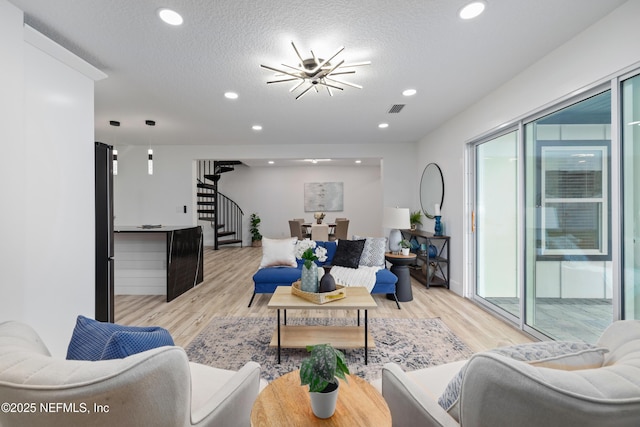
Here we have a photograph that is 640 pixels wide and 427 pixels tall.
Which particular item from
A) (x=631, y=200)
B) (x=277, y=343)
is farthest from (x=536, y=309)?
(x=277, y=343)

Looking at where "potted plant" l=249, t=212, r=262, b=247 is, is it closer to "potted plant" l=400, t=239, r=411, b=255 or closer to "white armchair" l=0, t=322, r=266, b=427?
"potted plant" l=400, t=239, r=411, b=255

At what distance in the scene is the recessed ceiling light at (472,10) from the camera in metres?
1.80

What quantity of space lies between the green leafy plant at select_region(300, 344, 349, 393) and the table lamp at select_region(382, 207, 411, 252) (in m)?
3.15

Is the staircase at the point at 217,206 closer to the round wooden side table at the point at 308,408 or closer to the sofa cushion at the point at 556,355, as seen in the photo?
the round wooden side table at the point at 308,408

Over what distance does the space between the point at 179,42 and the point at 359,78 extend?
165 cm

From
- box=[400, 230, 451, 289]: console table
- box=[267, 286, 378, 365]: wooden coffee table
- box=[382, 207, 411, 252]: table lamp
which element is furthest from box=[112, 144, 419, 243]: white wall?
box=[267, 286, 378, 365]: wooden coffee table

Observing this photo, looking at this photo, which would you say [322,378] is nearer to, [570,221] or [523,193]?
[570,221]

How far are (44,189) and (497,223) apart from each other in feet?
14.7

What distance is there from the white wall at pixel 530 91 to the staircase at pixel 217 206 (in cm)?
589

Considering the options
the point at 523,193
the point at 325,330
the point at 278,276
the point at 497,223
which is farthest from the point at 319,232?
the point at 523,193

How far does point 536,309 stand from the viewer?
2.78 meters

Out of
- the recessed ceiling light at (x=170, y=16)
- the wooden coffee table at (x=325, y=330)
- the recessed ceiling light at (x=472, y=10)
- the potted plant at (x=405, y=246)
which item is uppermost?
the recessed ceiling light at (x=170, y=16)

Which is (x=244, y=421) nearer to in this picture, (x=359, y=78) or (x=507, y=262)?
(x=359, y=78)

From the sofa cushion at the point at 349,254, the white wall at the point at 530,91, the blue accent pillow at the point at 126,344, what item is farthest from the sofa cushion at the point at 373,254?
the blue accent pillow at the point at 126,344
